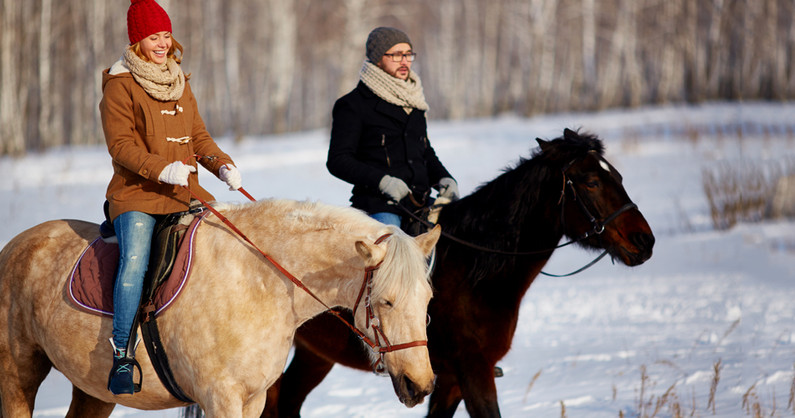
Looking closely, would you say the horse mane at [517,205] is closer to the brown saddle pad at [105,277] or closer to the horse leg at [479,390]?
the horse leg at [479,390]

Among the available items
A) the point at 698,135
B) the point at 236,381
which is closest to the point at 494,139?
the point at 698,135

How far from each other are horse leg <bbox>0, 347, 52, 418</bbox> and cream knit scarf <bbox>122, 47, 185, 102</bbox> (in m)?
1.54

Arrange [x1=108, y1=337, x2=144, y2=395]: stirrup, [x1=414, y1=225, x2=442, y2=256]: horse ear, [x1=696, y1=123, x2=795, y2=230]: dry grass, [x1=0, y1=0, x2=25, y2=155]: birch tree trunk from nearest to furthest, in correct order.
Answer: [x1=414, y1=225, x2=442, y2=256]: horse ear
[x1=108, y1=337, x2=144, y2=395]: stirrup
[x1=696, y1=123, x2=795, y2=230]: dry grass
[x1=0, y1=0, x2=25, y2=155]: birch tree trunk

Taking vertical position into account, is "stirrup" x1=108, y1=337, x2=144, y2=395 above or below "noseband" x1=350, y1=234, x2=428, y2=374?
below

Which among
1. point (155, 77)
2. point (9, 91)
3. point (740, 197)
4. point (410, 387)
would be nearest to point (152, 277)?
point (155, 77)

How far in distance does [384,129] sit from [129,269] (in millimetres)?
1960

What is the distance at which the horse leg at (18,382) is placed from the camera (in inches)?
143

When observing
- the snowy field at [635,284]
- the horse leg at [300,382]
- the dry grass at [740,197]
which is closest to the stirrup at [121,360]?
the horse leg at [300,382]

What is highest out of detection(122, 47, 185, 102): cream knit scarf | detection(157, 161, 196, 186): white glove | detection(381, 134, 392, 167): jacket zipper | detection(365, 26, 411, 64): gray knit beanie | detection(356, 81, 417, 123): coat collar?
detection(365, 26, 411, 64): gray knit beanie

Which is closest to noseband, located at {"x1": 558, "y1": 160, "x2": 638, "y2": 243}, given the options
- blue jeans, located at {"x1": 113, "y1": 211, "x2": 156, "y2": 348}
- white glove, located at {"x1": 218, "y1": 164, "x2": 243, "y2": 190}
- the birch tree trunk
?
white glove, located at {"x1": 218, "y1": 164, "x2": 243, "y2": 190}

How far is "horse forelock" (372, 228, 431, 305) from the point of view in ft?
9.09

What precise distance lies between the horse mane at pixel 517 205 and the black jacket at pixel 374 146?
0.52 meters

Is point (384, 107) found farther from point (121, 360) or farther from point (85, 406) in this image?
point (85, 406)

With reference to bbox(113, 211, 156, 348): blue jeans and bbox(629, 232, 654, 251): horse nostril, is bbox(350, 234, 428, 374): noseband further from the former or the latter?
bbox(629, 232, 654, 251): horse nostril
